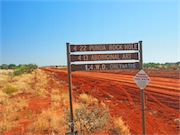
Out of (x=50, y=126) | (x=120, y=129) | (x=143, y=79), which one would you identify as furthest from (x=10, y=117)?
(x=143, y=79)

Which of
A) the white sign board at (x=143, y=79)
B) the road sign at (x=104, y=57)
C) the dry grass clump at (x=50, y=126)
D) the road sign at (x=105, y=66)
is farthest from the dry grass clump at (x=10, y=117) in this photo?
the white sign board at (x=143, y=79)

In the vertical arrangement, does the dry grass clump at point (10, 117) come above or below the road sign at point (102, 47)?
below

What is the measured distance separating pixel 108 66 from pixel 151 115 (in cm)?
375

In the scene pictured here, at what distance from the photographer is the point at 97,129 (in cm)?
643

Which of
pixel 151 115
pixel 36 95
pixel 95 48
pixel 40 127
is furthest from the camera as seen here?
pixel 36 95

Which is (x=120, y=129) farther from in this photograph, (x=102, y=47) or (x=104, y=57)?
(x=102, y=47)

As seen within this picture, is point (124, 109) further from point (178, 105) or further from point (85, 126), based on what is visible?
point (85, 126)

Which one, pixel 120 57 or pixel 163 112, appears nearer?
pixel 120 57

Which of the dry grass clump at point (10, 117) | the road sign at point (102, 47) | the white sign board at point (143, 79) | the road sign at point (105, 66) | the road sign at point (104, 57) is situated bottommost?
the dry grass clump at point (10, 117)

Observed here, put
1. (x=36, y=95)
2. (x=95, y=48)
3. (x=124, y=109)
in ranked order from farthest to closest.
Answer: (x=36, y=95) → (x=124, y=109) → (x=95, y=48)

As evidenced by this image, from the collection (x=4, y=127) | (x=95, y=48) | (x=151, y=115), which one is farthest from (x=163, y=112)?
(x=4, y=127)

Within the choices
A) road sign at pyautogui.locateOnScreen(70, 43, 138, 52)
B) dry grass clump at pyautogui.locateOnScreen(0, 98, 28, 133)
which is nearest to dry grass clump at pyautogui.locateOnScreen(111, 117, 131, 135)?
road sign at pyautogui.locateOnScreen(70, 43, 138, 52)

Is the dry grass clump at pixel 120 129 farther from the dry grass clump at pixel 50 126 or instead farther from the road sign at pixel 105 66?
the road sign at pixel 105 66

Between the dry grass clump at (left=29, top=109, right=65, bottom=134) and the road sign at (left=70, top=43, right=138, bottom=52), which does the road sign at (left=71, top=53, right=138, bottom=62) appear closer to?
the road sign at (left=70, top=43, right=138, bottom=52)
